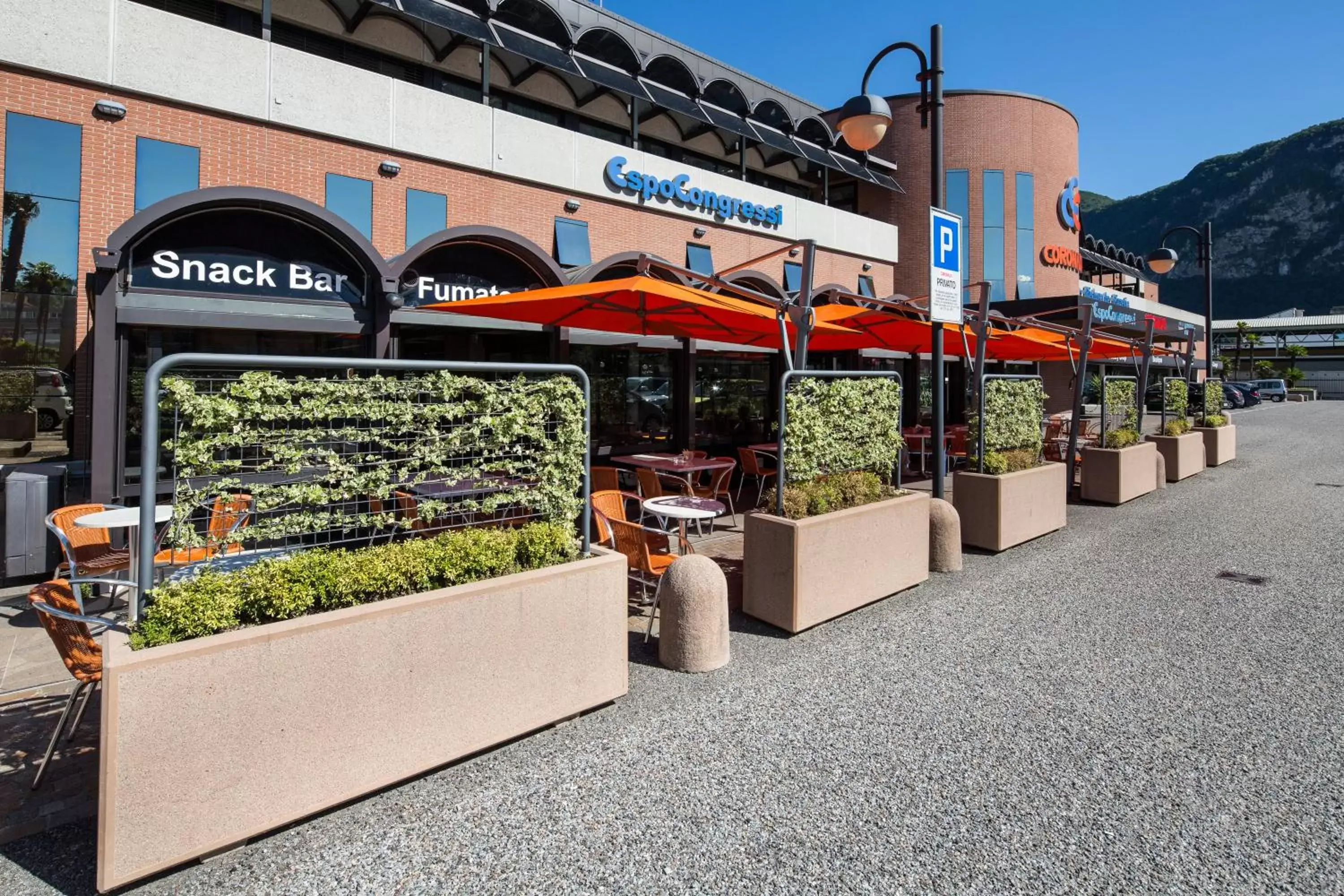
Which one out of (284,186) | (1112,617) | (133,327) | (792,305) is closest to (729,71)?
(284,186)

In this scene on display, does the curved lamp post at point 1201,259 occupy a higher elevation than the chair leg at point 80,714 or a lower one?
higher

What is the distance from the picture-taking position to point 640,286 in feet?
21.5

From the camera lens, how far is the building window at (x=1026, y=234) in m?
27.7

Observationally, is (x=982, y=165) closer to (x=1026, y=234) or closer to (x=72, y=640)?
(x=1026, y=234)

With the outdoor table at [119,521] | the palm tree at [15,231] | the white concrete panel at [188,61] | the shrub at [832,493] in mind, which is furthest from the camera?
the white concrete panel at [188,61]

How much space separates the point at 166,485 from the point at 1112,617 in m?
9.30

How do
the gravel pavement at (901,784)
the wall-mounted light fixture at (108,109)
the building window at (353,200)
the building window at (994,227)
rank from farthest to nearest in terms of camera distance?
1. the building window at (994,227)
2. the building window at (353,200)
3. the wall-mounted light fixture at (108,109)
4. the gravel pavement at (901,784)

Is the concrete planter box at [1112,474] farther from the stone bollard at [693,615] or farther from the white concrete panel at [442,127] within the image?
the white concrete panel at [442,127]

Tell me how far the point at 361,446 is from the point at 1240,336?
89.9m

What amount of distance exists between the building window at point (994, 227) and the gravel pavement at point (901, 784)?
958 inches

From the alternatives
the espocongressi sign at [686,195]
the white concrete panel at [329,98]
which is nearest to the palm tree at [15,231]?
the white concrete panel at [329,98]

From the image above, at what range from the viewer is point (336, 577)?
3150 mm

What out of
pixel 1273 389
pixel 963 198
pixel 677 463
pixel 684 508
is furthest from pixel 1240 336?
pixel 684 508

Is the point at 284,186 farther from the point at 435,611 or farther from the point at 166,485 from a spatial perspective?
the point at 435,611
